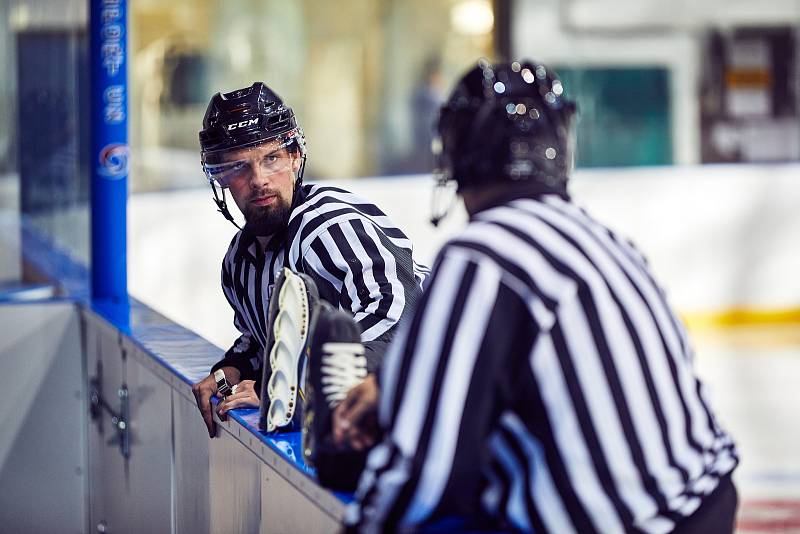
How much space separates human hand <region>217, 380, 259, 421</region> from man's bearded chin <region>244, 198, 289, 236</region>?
11.4 inches

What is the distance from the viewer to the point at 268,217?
2240mm

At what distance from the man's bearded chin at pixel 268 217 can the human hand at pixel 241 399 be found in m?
0.29

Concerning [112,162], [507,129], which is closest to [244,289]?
[507,129]

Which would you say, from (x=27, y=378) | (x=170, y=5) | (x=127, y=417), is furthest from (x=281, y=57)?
(x=127, y=417)

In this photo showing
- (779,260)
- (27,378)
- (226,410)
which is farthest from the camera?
(779,260)

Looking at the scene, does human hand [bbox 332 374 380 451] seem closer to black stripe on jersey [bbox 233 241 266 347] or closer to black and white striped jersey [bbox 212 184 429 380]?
black and white striped jersey [bbox 212 184 429 380]

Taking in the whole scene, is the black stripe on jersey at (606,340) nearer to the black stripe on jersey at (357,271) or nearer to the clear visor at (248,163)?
the black stripe on jersey at (357,271)

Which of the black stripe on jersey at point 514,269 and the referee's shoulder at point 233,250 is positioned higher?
the black stripe on jersey at point 514,269

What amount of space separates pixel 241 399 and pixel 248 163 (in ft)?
1.33

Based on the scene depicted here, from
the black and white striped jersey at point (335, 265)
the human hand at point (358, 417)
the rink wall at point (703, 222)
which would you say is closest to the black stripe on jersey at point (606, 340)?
the human hand at point (358, 417)

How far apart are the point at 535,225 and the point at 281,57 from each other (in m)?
9.02

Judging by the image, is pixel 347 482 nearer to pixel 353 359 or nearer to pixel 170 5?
pixel 353 359

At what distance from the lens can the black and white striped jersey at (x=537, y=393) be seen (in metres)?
1.19

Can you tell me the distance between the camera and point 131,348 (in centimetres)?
303
